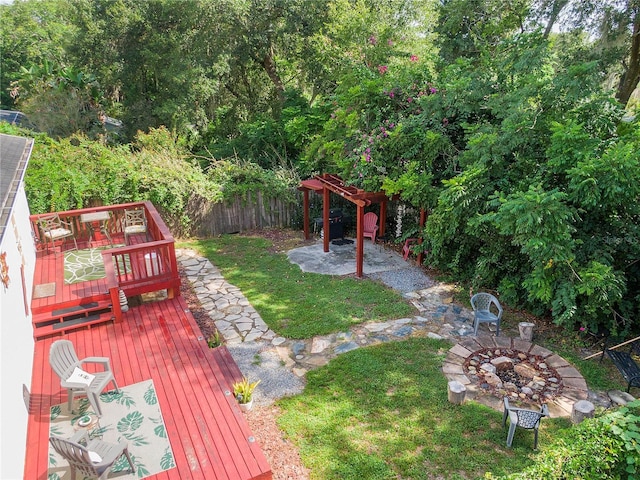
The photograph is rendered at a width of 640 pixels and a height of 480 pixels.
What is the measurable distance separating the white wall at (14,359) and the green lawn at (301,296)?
3.89 m

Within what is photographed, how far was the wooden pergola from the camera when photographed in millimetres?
9766

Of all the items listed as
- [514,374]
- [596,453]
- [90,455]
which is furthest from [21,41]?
[596,453]

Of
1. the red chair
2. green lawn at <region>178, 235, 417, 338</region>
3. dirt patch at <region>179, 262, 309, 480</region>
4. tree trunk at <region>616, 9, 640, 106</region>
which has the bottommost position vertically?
dirt patch at <region>179, 262, 309, 480</region>

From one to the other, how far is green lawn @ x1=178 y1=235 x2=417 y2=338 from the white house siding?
390 centimetres

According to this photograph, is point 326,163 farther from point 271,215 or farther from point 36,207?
point 36,207

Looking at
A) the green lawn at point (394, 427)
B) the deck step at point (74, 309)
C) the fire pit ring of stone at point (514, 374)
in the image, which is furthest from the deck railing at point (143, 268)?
the fire pit ring of stone at point (514, 374)

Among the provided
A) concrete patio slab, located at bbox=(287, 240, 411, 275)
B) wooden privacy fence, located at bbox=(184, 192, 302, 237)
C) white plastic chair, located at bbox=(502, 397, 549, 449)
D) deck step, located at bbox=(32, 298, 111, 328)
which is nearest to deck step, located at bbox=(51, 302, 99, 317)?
deck step, located at bbox=(32, 298, 111, 328)

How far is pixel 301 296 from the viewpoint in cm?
915

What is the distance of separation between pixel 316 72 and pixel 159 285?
1391 cm

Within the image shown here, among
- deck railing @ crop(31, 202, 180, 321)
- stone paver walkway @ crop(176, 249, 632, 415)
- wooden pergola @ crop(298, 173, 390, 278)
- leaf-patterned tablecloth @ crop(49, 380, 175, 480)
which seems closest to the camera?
leaf-patterned tablecloth @ crop(49, 380, 175, 480)

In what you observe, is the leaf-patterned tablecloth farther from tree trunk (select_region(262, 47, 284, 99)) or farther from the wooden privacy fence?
tree trunk (select_region(262, 47, 284, 99))

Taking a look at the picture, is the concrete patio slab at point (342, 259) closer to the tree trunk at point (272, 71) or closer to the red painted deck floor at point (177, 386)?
the red painted deck floor at point (177, 386)

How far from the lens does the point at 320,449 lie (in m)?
4.99

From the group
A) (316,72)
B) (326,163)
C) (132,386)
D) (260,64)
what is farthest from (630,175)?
(260,64)
